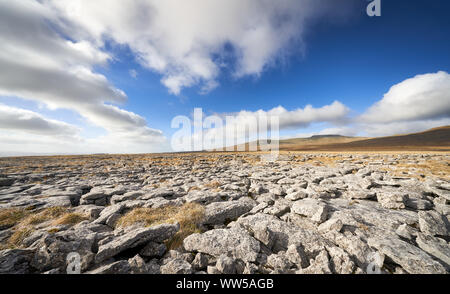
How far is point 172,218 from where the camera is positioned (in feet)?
19.7

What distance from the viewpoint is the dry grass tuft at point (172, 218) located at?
5.00 m

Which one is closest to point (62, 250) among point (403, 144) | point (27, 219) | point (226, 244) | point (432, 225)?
point (226, 244)

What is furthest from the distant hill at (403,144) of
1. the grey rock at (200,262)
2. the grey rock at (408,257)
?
the grey rock at (200,262)

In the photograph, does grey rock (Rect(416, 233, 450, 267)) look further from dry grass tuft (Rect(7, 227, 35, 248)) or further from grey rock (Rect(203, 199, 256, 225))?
dry grass tuft (Rect(7, 227, 35, 248))

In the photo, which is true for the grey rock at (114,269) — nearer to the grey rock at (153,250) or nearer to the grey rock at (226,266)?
the grey rock at (153,250)

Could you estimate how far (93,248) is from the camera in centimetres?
439

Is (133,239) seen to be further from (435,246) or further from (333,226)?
(435,246)

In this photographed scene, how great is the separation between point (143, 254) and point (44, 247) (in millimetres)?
2588
